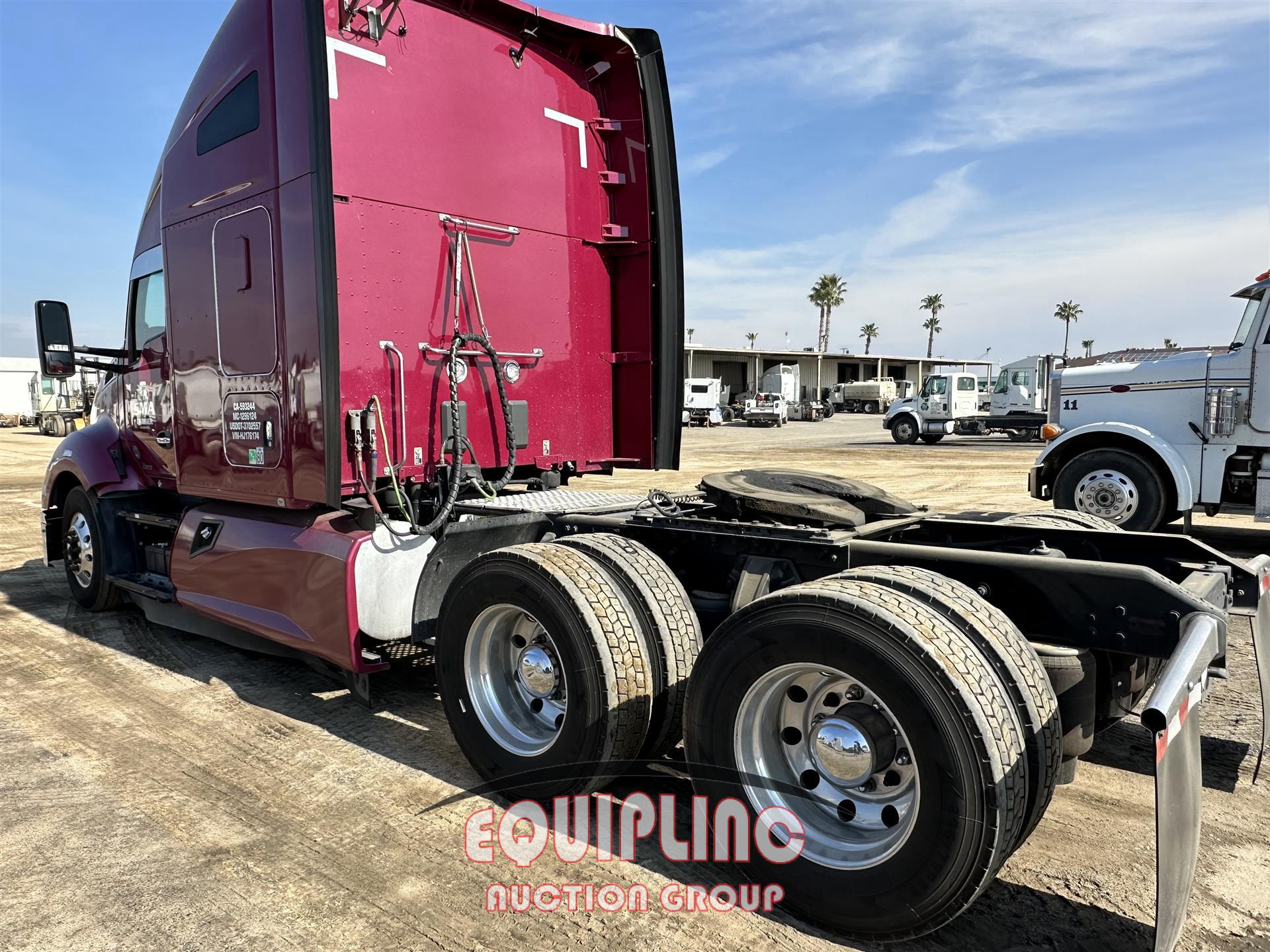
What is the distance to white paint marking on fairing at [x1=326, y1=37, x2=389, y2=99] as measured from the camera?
4023 mm

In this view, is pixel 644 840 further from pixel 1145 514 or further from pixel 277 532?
pixel 1145 514

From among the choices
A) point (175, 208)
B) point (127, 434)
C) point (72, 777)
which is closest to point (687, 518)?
point (72, 777)

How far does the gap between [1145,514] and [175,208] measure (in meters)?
8.66

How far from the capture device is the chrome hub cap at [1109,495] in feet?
28.6

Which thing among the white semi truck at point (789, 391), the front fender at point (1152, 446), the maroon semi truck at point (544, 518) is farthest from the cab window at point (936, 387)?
the maroon semi truck at point (544, 518)

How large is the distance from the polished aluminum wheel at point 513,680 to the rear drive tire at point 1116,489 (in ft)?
23.0

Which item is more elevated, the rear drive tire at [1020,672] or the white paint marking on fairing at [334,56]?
the white paint marking on fairing at [334,56]

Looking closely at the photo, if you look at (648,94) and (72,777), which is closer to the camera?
(72,777)

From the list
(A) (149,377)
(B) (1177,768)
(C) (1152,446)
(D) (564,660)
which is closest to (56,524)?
(A) (149,377)

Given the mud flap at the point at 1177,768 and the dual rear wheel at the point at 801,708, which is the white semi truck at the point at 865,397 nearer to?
the dual rear wheel at the point at 801,708

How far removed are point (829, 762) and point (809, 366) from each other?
71785mm

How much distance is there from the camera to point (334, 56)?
4.09 metres

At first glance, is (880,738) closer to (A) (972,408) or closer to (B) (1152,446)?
(B) (1152,446)

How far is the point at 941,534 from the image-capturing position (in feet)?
12.8
